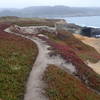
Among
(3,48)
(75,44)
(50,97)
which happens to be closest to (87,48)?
(75,44)

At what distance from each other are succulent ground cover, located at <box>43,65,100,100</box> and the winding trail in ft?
1.94

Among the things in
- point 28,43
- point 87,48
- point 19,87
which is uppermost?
point 19,87

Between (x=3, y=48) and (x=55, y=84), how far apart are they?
14.3 metres

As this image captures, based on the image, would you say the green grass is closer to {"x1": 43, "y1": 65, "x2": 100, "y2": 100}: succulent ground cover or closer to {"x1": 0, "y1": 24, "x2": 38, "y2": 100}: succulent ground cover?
{"x1": 0, "y1": 24, "x2": 38, "y2": 100}: succulent ground cover

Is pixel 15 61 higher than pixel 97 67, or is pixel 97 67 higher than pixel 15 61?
pixel 15 61

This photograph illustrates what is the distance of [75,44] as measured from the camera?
7369 centimetres

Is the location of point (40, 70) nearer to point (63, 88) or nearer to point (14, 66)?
point (14, 66)

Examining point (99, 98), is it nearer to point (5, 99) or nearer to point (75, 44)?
point (5, 99)

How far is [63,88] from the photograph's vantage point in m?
28.1

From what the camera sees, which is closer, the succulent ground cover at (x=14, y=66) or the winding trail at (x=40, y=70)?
the winding trail at (x=40, y=70)

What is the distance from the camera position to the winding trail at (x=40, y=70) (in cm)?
2577

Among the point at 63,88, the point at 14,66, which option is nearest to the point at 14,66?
the point at 14,66

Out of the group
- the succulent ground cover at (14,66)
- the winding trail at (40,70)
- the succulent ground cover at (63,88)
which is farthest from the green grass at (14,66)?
the succulent ground cover at (63,88)

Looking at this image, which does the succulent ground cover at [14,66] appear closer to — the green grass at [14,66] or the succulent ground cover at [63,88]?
the green grass at [14,66]
